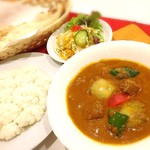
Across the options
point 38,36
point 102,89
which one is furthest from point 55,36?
point 102,89

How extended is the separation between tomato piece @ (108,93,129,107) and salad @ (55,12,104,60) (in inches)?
37.2

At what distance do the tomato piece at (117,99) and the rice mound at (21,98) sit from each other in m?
0.62

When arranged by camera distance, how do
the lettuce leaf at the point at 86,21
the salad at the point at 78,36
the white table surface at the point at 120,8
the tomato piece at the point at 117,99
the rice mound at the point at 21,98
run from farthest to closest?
the white table surface at the point at 120,8 < the lettuce leaf at the point at 86,21 < the salad at the point at 78,36 < the rice mound at the point at 21,98 < the tomato piece at the point at 117,99

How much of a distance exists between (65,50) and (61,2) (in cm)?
63

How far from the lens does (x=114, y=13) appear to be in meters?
3.23

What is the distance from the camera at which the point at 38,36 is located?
266 centimetres

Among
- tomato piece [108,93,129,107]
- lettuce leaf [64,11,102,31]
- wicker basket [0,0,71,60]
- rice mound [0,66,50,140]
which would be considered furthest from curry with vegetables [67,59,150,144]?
lettuce leaf [64,11,102,31]

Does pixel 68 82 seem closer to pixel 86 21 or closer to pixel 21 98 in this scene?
pixel 21 98

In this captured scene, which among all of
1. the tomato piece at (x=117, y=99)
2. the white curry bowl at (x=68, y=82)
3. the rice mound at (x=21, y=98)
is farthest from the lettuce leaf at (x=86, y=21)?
the tomato piece at (x=117, y=99)

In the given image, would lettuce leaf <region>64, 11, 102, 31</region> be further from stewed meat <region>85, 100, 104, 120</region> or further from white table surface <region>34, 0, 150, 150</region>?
stewed meat <region>85, 100, 104, 120</region>

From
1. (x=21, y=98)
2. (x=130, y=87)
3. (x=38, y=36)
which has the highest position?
(x=130, y=87)

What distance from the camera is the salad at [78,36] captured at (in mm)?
2713

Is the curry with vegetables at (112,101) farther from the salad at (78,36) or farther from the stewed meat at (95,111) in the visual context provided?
the salad at (78,36)

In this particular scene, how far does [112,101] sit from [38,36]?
116cm
